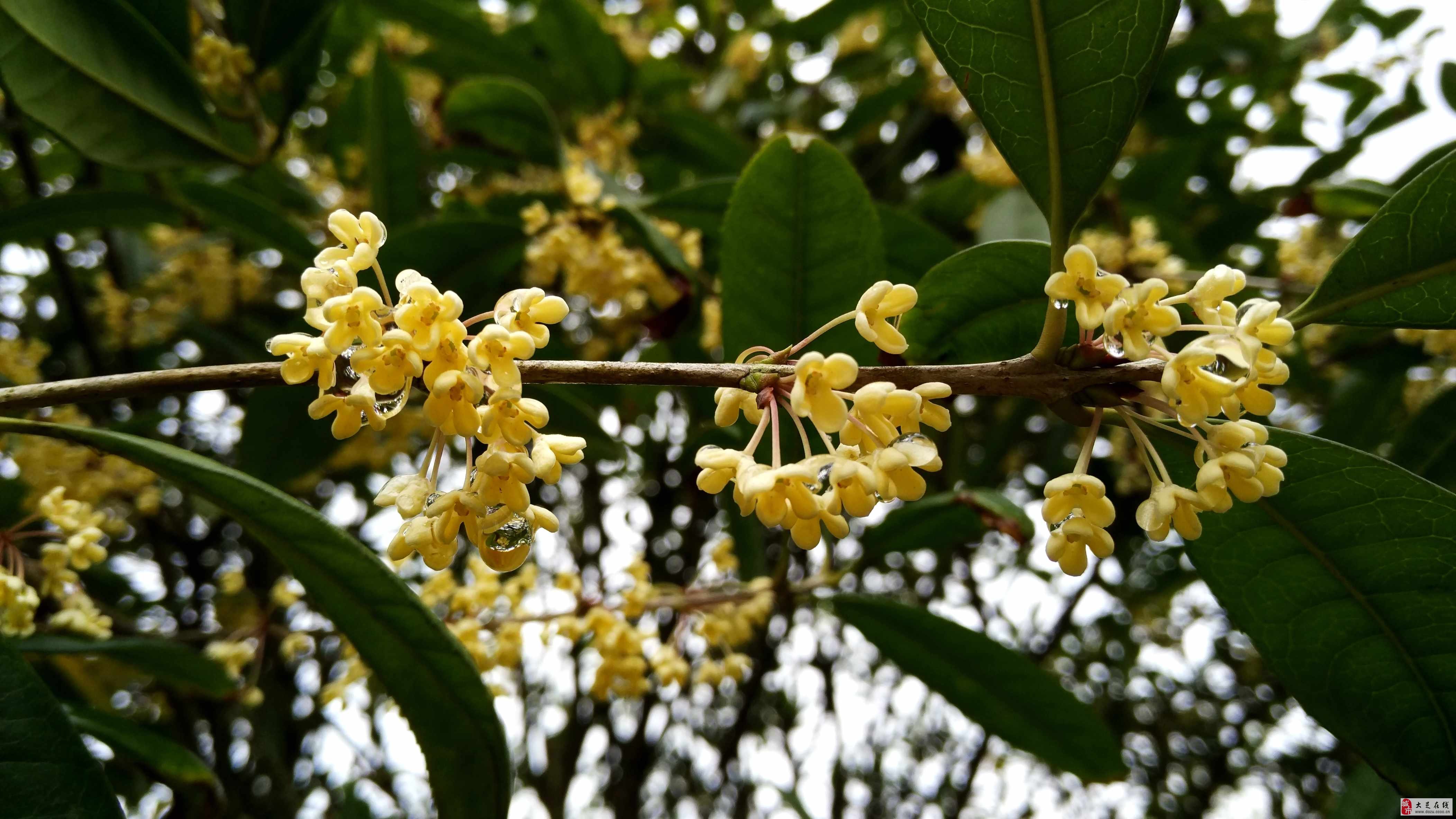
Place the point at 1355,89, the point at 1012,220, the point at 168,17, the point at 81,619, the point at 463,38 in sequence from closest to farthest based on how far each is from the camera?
1. the point at 81,619
2. the point at 168,17
3. the point at 1012,220
4. the point at 463,38
5. the point at 1355,89

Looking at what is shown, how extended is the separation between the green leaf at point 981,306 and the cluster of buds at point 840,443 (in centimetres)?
21

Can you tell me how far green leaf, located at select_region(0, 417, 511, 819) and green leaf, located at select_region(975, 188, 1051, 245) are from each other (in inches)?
57.5

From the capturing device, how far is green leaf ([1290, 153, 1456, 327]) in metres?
0.93

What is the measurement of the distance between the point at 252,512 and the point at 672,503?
7.18 ft

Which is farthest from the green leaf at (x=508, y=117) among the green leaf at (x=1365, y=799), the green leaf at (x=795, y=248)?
the green leaf at (x=1365, y=799)

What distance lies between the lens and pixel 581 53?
264 cm

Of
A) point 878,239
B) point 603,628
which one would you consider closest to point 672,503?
point 603,628

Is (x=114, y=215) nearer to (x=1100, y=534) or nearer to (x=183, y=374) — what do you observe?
(x=183, y=374)

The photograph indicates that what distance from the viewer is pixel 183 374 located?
884 millimetres

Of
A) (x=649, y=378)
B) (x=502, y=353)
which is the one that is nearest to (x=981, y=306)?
(x=649, y=378)

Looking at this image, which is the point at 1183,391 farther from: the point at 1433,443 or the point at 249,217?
the point at 249,217

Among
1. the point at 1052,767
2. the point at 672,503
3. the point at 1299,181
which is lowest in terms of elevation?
the point at 1052,767

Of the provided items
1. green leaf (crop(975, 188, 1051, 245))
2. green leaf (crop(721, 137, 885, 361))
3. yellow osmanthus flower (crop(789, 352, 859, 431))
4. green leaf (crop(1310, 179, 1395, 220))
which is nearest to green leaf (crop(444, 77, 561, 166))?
green leaf (crop(721, 137, 885, 361))

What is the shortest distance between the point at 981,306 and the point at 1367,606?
1.89 feet
